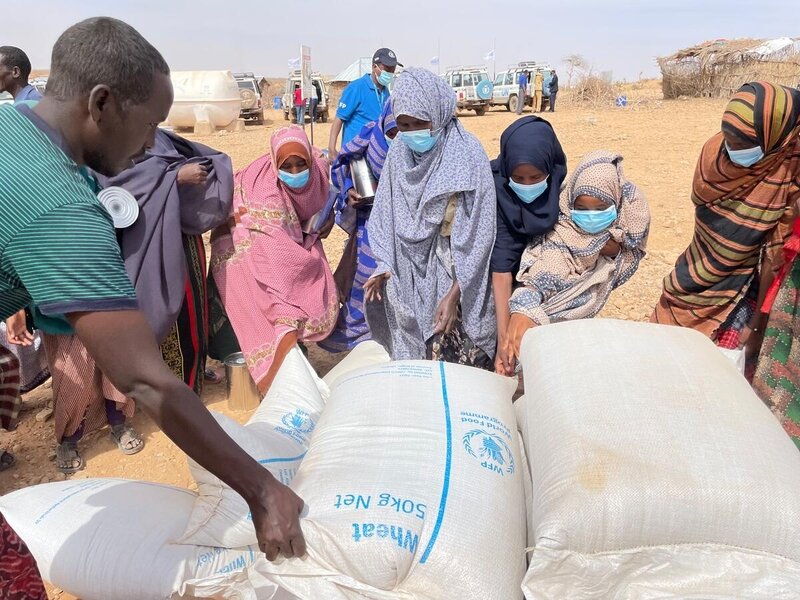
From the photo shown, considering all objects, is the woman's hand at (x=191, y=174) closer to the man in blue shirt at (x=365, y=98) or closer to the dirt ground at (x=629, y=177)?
the dirt ground at (x=629, y=177)

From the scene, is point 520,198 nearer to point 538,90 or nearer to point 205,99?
point 205,99

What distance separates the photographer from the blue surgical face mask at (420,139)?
8.79ft

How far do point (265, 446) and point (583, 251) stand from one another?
1.47m

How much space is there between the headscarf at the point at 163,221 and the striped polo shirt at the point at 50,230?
165cm

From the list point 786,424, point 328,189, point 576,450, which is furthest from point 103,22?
point 786,424

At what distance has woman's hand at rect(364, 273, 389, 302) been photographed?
116 inches

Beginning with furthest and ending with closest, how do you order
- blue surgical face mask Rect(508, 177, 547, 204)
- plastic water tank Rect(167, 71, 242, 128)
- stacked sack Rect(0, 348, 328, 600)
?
1. plastic water tank Rect(167, 71, 242, 128)
2. blue surgical face mask Rect(508, 177, 547, 204)
3. stacked sack Rect(0, 348, 328, 600)

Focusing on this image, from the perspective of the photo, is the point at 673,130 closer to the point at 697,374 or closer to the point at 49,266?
the point at 697,374

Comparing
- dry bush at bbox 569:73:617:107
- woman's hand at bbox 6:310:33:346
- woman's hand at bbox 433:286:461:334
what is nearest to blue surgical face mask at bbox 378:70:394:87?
woman's hand at bbox 433:286:461:334

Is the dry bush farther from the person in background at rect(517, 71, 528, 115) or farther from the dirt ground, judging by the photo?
the dirt ground

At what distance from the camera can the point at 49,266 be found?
3.36 ft

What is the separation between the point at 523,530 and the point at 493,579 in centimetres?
24

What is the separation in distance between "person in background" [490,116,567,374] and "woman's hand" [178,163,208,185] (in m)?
1.38

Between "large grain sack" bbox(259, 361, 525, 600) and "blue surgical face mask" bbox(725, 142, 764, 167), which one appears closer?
"large grain sack" bbox(259, 361, 525, 600)
